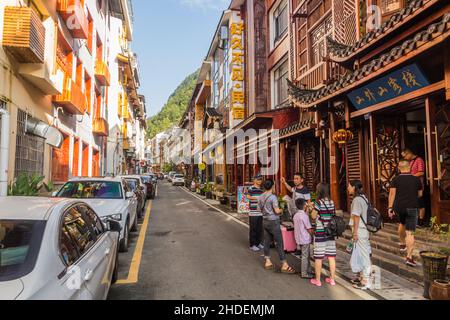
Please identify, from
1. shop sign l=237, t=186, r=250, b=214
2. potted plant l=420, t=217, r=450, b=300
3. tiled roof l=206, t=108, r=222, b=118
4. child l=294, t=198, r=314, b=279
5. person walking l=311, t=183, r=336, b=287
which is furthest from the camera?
tiled roof l=206, t=108, r=222, b=118

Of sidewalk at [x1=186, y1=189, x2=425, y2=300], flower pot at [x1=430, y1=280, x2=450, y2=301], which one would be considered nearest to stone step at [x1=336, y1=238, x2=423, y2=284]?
sidewalk at [x1=186, y1=189, x2=425, y2=300]

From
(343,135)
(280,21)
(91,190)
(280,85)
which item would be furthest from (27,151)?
(280,21)

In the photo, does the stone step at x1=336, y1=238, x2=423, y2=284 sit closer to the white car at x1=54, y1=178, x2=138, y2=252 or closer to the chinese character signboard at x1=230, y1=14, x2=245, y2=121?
the white car at x1=54, y1=178, x2=138, y2=252

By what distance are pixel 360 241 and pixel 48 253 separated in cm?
443

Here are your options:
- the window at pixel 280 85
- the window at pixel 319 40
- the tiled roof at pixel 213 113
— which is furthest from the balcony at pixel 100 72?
the window at pixel 319 40

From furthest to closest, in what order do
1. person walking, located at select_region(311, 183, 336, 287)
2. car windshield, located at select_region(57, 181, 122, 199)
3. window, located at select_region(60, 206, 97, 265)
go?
car windshield, located at select_region(57, 181, 122, 199)
person walking, located at select_region(311, 183, 336, 287)
window, located at select_region(60, 206, 97, 265)

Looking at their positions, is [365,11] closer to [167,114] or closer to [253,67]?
[253,67]

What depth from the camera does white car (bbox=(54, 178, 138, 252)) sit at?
298 inches

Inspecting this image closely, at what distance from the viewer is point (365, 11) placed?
9844 mm

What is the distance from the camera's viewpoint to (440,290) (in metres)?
4.34

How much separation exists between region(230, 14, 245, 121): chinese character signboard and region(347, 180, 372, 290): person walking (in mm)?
16826

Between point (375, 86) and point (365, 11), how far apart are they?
3270 millimetres
